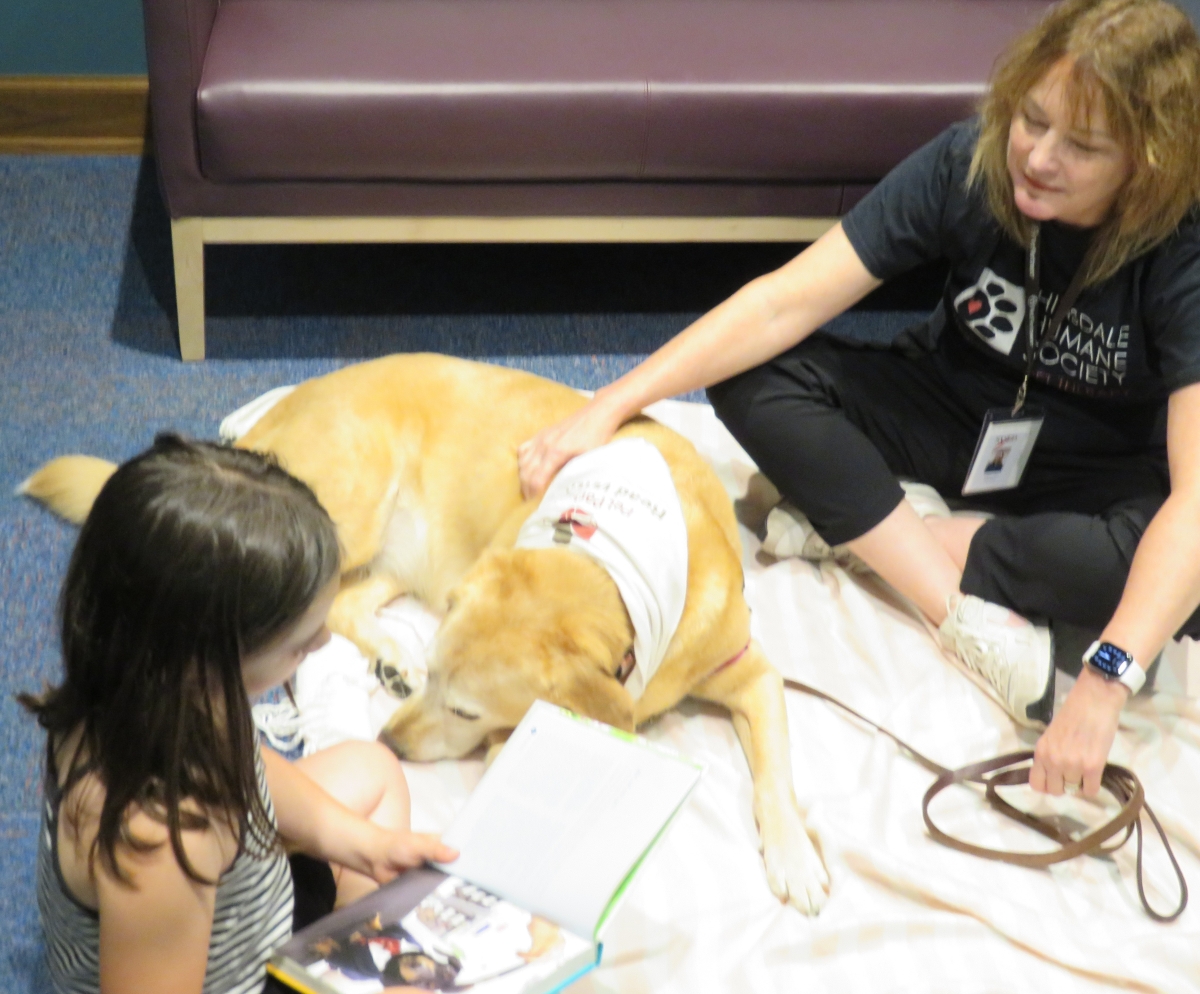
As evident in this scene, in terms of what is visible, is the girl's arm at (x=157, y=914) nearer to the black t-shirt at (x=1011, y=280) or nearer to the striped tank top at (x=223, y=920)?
the striped tank top at (x=223, y=920)

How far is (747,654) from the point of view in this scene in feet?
6.36

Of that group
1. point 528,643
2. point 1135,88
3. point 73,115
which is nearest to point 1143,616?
point 1135,88

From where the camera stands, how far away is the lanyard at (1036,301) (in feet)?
6.43

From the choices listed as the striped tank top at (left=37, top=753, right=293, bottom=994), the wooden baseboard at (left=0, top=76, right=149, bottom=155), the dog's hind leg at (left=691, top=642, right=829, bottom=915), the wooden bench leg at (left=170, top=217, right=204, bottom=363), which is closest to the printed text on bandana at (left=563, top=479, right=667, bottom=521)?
the dog's hind leg at (left=691, top=642, right=829, bottom=915)

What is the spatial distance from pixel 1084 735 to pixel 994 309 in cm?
76

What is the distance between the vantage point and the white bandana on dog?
170cm

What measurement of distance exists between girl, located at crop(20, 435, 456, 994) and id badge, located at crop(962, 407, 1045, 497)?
1381 millimetres

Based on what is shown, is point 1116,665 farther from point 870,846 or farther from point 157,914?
point 157,914

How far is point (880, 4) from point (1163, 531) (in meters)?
1.78

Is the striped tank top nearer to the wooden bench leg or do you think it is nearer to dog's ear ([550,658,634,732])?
dog's ear ([550,658,634,732])

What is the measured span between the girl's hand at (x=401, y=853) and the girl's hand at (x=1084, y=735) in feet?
2.90

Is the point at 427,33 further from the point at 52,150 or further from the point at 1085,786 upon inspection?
the point at 1085,786

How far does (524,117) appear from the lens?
2.61m

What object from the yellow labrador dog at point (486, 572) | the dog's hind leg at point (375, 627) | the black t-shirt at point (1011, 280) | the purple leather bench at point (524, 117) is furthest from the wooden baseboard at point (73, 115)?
the black t-shirt at point (1011, 280)
